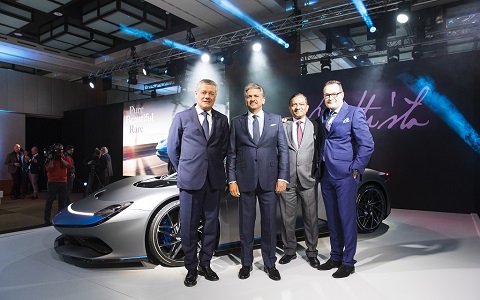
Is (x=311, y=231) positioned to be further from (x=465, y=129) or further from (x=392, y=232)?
(x=465, y=129)

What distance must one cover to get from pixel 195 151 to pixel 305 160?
976 mm

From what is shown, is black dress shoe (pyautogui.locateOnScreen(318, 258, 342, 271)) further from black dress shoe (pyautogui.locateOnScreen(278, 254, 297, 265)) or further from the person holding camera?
the person holding camera

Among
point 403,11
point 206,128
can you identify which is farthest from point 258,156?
point 403,11

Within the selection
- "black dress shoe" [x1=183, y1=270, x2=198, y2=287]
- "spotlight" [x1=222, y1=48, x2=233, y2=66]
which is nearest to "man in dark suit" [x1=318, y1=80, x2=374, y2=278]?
"black dress shoe" [x1=183, y1=270, x2=198, y2=287]

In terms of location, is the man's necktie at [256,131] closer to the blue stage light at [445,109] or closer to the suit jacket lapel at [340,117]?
the suit jacket lapel at [340,117]

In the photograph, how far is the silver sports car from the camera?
2.66 meters

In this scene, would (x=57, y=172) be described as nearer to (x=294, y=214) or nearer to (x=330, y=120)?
(x=294, y=214)

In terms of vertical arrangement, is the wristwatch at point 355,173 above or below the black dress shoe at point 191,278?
above

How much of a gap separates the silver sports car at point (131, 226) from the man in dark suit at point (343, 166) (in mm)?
617

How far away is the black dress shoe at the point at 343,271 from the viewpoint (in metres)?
2.58

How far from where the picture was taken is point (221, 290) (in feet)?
7.80

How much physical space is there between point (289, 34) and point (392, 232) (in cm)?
492

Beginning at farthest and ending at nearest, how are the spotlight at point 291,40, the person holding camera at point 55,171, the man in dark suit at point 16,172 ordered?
1. the man in dark suit at point 16,172
2. the spotlight at point 291,40
3. the person holding camera at point 55,171

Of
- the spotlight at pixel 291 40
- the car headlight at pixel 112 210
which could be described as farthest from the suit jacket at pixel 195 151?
the spotlight at pixel 291 40
